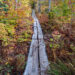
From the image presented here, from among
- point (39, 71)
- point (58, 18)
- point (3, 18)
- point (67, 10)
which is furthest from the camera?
point (58, 18)

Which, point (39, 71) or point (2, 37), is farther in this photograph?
point (2, 37)

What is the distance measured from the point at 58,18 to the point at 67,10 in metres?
2.10

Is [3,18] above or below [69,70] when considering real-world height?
above

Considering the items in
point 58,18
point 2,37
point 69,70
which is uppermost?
point 58,18

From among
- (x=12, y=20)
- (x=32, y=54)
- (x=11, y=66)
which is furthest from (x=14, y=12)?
(x=11, y=66)

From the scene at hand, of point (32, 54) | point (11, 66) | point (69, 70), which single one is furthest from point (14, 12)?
point (69, 70)

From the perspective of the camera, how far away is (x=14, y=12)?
6.05 m

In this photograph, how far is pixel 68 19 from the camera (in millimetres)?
8586

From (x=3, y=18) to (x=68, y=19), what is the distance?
6.71m

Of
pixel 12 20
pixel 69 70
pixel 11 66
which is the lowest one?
pixel 11 66

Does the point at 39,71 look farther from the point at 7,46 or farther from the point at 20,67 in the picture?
the point at 7,46

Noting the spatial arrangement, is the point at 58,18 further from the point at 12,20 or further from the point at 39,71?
the point at 39,71

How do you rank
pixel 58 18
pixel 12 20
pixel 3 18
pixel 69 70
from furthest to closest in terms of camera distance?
pixel 58 18, pixel 12 20, pixel 3 18, pixel 69 70

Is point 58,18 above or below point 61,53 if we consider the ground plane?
above
